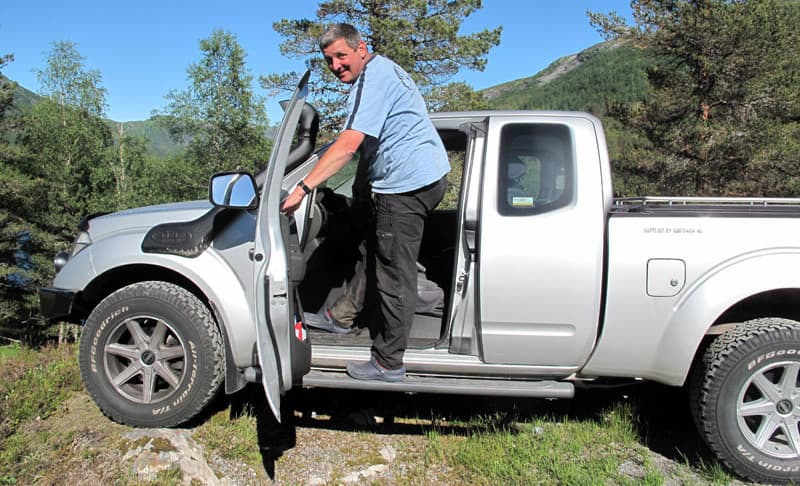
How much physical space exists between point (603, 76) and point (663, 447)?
419ft

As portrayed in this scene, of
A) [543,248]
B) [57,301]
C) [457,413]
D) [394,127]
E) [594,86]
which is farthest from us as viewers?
[594,86]

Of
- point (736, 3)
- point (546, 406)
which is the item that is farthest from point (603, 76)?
point (546, 406)

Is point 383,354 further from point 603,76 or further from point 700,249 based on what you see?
point 603,76

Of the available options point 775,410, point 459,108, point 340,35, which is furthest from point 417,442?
point 459,108

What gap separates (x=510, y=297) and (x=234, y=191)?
1585mm

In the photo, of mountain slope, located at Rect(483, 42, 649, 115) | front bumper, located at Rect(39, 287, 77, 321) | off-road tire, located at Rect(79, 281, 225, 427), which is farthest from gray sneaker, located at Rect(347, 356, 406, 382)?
mountain slope, located at Rect(483, 42, 649, 115)

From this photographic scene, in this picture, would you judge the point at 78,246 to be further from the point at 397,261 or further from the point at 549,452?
the point at 549,452

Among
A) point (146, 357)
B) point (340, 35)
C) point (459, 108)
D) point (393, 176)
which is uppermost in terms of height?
point (459, 108)

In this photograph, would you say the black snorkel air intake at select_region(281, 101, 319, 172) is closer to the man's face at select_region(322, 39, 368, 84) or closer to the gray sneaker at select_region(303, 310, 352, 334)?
the man's face at select_region(322, 39, 368, 84)

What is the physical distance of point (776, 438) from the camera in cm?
295

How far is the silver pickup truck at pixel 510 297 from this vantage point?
2846 mm

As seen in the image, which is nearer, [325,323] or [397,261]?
[397,261]

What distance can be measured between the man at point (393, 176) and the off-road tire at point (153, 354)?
0.86 m

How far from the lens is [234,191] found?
9.62ft
